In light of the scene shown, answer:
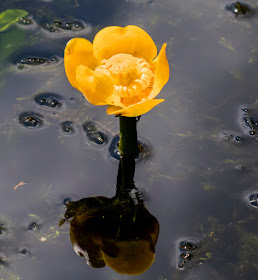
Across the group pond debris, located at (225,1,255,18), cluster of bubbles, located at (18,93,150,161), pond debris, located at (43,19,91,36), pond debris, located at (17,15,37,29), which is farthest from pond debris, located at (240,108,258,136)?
pond debris, located at (17,15,37,29)

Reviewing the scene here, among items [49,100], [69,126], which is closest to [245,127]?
[69,126]

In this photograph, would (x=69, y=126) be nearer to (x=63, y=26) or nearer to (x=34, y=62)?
(x=34, y=62)

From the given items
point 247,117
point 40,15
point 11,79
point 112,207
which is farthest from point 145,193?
point 40,15

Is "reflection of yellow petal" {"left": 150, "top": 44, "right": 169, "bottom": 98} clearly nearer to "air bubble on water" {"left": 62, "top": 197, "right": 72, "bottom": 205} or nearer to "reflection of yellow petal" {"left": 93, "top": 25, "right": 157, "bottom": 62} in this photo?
"reflection of yellow petal" {"left": 93, "top": 25, "right": 157, "bottom": 62}

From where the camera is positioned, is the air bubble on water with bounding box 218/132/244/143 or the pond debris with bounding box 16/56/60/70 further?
the pond debris with bounding box 16/56/60/70

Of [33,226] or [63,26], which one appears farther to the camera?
[63,26]

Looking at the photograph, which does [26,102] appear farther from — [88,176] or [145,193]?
[145,193]

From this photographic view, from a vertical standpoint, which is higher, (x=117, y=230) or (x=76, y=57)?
(x=76, y=57)
